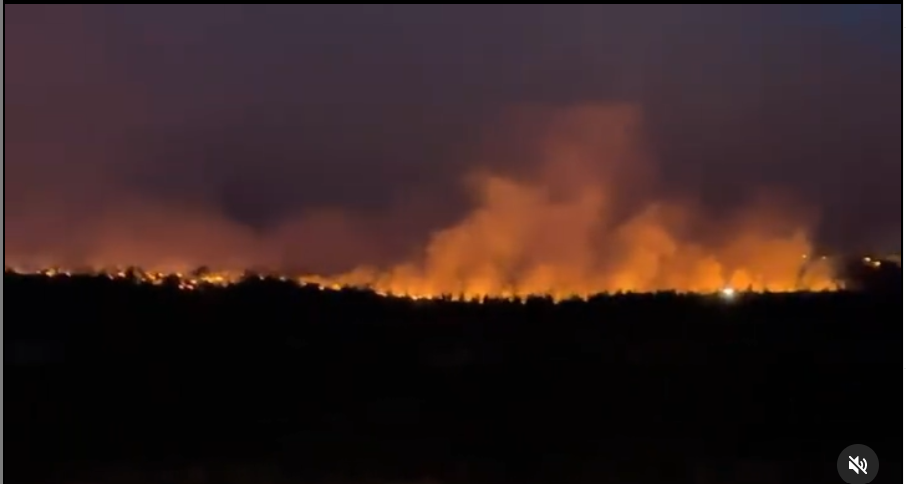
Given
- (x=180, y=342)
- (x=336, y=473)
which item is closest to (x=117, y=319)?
(x=180, y=342)

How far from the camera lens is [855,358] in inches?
298

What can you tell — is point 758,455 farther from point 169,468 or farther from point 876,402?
point 169,468

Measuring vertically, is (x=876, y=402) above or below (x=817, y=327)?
below

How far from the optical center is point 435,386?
25.1ft

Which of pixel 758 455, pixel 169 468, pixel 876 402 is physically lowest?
pixel 169 468

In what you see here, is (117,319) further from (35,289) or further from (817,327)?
(817,327)

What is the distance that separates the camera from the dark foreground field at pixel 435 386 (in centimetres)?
711

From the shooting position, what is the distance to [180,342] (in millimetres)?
7961

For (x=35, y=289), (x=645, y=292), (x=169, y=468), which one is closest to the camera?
(x=169, y=468)

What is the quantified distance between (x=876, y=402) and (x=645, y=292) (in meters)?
2.06

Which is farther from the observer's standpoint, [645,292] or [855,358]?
[645,292]

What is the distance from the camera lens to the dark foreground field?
23.3ft

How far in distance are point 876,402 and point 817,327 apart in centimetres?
89

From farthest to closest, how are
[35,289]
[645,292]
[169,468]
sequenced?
1. [645,292]
2. [35,289]
3. [169,468]
